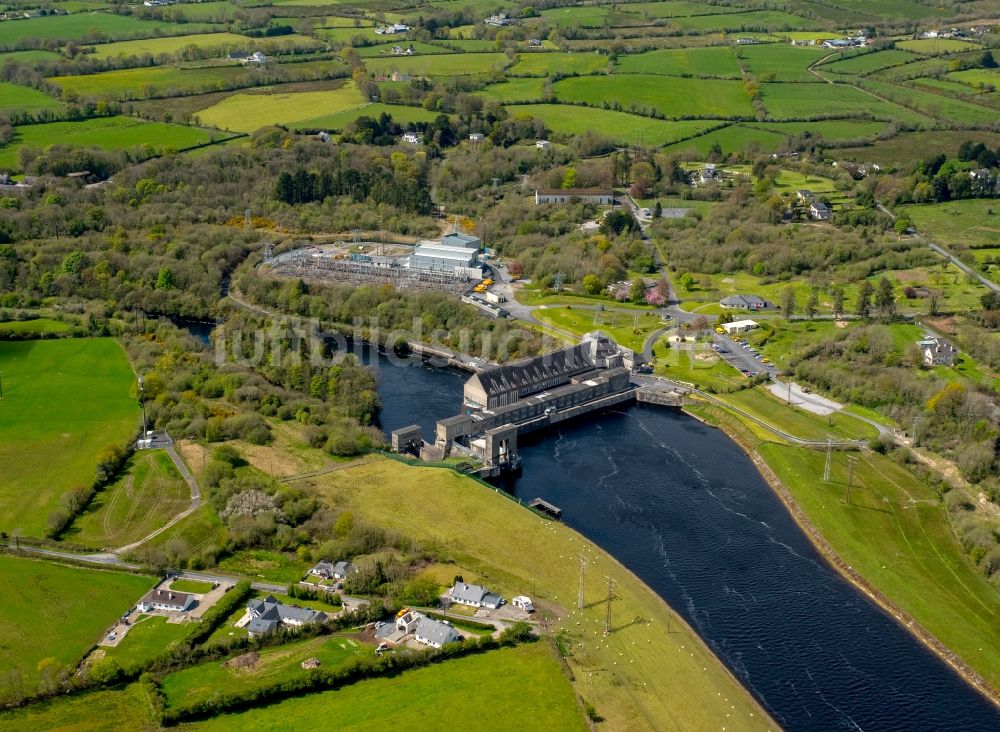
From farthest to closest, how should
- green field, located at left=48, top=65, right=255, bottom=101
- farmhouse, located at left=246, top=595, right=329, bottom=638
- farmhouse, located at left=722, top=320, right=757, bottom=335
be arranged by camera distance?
green field, located at left=48, top=65, right=255, bottom=101 < farmhouse, located at left=722, top=320, right=757, bottom=335 < farmhouse, located at left=246, top=595, right=329, bottom=638

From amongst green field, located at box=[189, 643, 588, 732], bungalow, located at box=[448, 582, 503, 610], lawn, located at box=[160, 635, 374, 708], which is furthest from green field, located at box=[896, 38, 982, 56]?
lawn, located at box=[160, 635, 374, 708]

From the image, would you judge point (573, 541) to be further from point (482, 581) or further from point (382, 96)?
point (382, 96)

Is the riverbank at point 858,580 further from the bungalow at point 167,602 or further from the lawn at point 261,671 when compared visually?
the bungalow at point 167,602

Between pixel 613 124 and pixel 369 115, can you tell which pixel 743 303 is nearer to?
pixel 613 124

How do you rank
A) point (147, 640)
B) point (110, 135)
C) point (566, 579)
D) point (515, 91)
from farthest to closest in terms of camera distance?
point (515, 91)
point (110, 135)
point (566, 579)
point (147, 640)

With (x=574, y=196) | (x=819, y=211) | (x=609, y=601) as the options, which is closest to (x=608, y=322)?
(x=574, y=196)

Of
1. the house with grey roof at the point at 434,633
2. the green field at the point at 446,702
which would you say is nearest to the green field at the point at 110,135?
the house with grey roof at the point at 434,633

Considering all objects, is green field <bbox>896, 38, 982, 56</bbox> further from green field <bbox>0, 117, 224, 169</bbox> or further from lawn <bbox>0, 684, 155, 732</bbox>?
lawn <bbox>0, 684, 155, 732</bbox>
